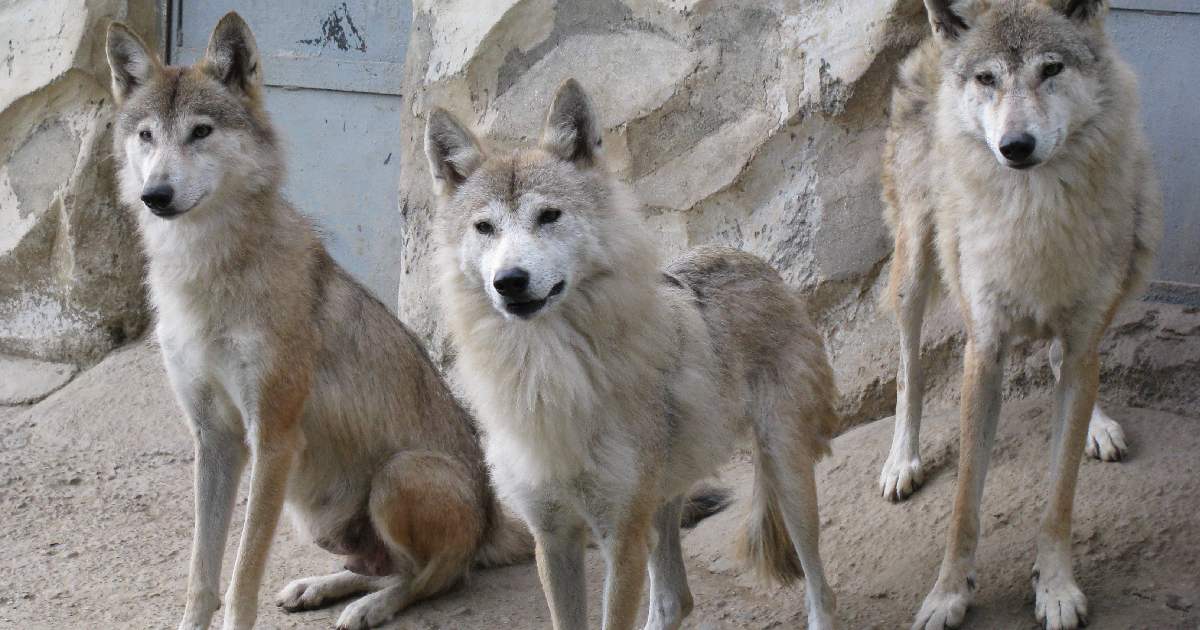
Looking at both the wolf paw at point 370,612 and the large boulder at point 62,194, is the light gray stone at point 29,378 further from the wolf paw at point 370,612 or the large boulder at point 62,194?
the wolf paw at point 370,612

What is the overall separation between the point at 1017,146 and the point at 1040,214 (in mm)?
421

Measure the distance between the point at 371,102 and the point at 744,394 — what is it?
14.6 ft

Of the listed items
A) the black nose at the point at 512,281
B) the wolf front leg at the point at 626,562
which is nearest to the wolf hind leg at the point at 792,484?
the wolf front leg at the point at 626,562

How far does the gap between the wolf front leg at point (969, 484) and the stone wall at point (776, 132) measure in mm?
1161

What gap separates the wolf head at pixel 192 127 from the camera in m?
4.76

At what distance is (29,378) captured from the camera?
8109 mm

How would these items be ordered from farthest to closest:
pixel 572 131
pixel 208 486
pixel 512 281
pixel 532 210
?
pixel 208 486, pixel 572 131, pixel 532 210, pixel 512 281

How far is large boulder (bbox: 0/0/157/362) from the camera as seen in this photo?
26.8 ft

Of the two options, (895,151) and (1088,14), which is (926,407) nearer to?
(895,151)

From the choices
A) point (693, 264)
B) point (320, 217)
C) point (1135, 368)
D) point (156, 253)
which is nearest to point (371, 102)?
point (320, 217)

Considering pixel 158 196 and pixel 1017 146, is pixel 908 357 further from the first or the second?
pixel 158 196

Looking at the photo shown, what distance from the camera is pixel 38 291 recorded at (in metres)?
8.37

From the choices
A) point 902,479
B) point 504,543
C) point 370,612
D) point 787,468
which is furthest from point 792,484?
point 370,612

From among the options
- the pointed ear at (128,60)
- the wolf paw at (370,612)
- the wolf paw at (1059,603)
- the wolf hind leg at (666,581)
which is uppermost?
the pointed ear at (128,60)
